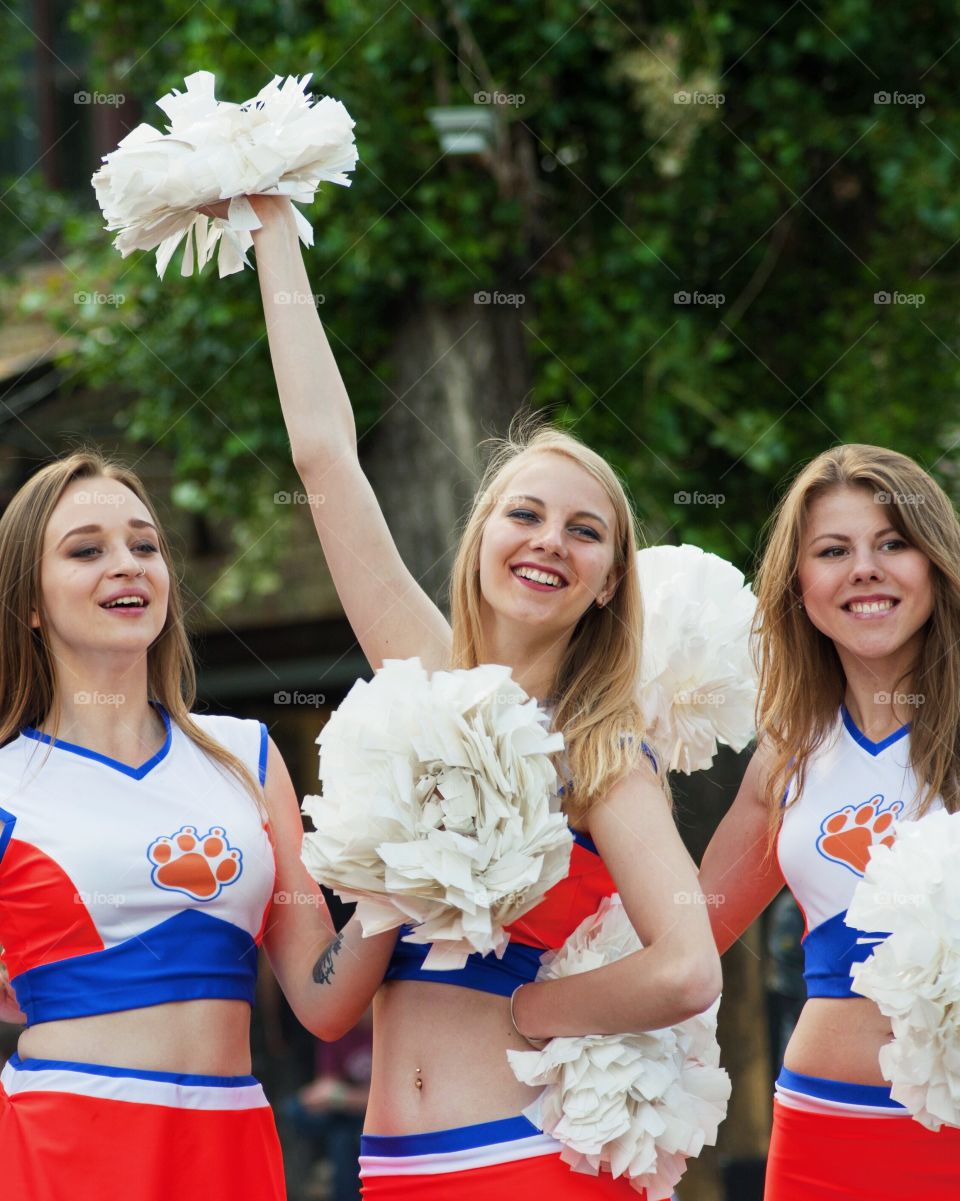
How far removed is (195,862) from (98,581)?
512 millimetres

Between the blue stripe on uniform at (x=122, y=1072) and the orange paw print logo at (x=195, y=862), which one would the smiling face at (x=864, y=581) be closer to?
the orange paw print logo at (x=195, y=862)

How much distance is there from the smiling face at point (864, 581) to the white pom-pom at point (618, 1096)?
677mm

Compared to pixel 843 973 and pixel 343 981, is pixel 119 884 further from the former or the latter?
pixel 843 973

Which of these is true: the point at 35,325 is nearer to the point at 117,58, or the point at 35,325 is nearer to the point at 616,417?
the point at 117,58

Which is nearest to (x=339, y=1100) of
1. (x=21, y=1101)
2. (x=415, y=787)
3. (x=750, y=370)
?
(x=750, y=370)

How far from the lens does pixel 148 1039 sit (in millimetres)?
2533

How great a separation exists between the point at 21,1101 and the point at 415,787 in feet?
2.72

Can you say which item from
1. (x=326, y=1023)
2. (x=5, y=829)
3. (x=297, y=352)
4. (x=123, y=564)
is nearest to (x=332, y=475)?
(x=297, y=352)

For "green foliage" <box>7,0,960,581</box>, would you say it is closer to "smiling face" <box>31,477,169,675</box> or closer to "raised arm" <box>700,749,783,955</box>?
"raised arm" <box>700,749,783,955</box>

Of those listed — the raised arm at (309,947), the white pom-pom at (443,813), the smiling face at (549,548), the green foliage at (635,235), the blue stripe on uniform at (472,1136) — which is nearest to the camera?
the white pom-pom at (443,813)

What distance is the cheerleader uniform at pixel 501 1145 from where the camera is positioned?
239 centimetres

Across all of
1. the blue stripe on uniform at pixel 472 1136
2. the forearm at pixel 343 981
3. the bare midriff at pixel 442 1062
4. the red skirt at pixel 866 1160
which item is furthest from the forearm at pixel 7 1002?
the red skirt at pixel 866 1160

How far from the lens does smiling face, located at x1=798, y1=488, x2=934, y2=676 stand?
2.75 metres

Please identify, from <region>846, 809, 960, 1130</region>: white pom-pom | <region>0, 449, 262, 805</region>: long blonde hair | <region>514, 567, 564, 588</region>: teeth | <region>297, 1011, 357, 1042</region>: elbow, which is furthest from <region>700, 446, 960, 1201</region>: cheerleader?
<region>0, 449, 262, 805</region>: long blonde hair
